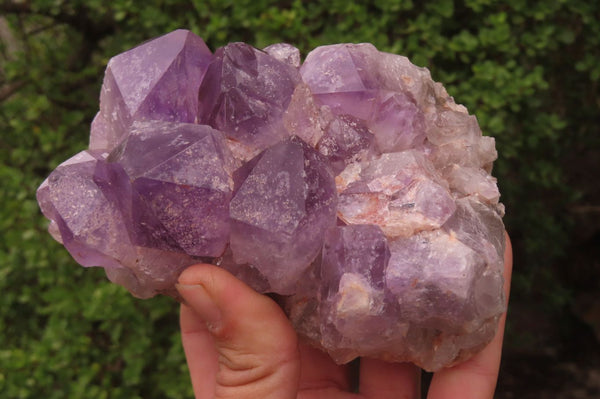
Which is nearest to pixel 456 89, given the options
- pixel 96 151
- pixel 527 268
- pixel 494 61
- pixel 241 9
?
pixel 494 61

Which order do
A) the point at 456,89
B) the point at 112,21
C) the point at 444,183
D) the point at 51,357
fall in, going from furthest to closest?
1. the point at 112,21
2. the point at 456,89
3. the point at 51,357
4. the point at 444,183

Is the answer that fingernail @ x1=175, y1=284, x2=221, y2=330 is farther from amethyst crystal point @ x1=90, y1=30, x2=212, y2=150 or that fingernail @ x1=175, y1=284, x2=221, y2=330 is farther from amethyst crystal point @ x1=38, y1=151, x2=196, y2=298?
amethyst crystal point @ x1=90, y1=30, x2=212, y2=150

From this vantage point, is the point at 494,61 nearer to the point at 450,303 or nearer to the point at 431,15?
the point at 431,15

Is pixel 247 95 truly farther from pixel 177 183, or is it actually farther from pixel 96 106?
pixel 96 106

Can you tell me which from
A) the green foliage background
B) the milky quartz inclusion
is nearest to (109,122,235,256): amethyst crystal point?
the milky quartz inclusion

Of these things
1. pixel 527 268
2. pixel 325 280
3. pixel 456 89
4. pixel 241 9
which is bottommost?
pixel 527 268
